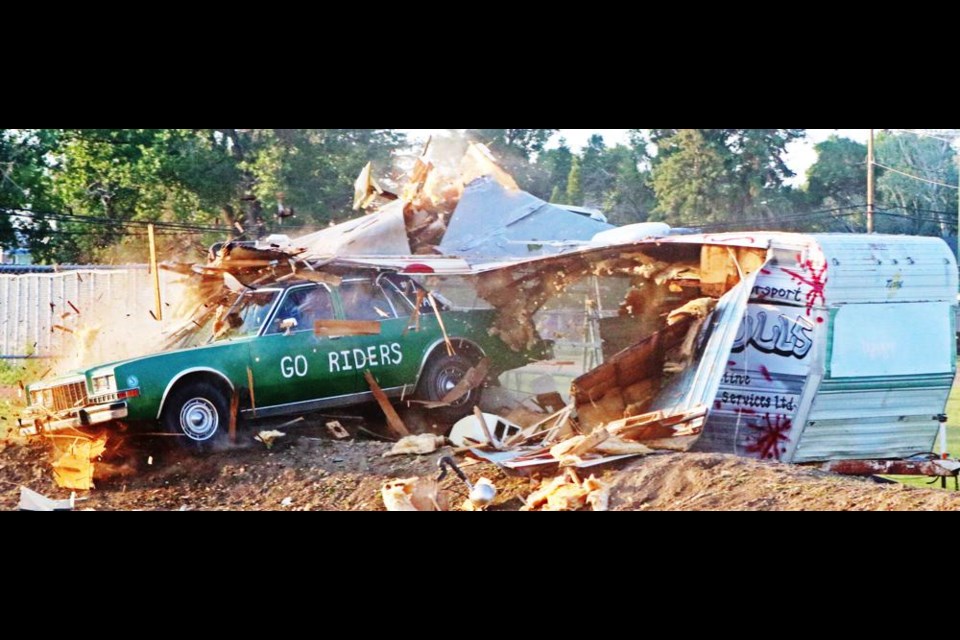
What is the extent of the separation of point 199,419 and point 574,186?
7.41 feet

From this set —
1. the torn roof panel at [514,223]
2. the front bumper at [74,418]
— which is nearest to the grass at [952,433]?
the torn roof panel at [514,223]

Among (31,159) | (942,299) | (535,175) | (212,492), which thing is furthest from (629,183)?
(31,159)

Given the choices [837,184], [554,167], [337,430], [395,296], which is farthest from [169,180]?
[837,184]

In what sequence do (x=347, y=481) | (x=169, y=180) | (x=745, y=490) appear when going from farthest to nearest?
(x=169, y=180) < (x=347, y=481) < (x=745, y=490)

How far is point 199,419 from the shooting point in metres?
5.57

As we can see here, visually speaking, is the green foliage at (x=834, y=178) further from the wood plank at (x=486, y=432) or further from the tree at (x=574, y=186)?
the wood plank at (x=486, y=432)

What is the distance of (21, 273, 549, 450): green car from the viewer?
5.49 meters

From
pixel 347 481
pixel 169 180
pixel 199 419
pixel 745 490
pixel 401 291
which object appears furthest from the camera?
pixel 169 180

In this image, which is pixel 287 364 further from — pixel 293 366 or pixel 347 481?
pixel 347 481

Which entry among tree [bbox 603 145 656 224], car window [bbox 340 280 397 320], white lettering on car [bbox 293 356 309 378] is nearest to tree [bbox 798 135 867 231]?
tree [bbox 603 145 656 224]

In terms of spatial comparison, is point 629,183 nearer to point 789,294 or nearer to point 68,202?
point 789,294

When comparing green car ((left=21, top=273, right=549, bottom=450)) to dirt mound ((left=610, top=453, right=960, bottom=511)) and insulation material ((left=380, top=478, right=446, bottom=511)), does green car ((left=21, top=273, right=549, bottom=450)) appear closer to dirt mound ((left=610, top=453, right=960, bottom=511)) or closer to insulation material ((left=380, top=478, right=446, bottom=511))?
insulation material ((left=380, top=478, right=446, bottom=511))

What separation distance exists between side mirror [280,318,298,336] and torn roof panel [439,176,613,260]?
0.99 metres

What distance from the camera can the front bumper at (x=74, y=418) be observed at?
17.9 ft
